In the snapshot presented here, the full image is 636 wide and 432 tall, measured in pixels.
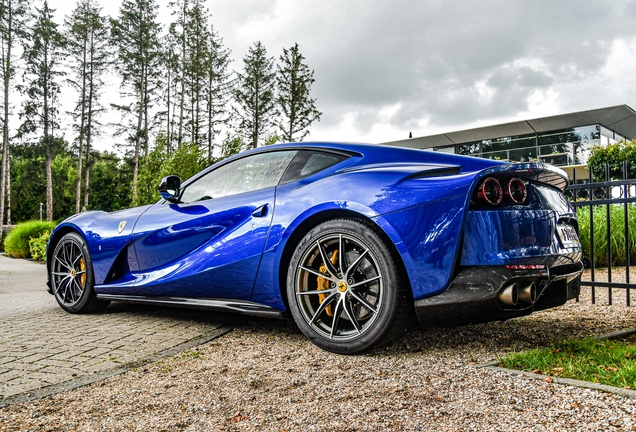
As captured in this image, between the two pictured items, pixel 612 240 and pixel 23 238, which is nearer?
pixel 612 240

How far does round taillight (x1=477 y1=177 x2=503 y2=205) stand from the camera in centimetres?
266

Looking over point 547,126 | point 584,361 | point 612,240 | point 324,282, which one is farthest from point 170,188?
point 547,126

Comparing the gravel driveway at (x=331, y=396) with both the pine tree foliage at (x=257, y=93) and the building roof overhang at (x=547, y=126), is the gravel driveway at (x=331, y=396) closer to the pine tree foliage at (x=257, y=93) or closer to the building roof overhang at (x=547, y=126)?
the building roof overhang at (x=547, y=126)

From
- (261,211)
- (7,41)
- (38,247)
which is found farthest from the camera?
(7,41)

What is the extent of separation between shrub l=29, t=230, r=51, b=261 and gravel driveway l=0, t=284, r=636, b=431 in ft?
43.8

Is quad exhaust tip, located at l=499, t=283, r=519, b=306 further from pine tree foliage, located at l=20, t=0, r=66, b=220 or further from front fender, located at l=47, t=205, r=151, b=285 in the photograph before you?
pine tree foliage, located at l=20, t=0, r=66, b=220

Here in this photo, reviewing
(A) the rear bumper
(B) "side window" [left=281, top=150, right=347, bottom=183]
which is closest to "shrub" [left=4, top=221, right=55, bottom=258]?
(B) "side window" [left=281, top=150, right=347, bottom=183]

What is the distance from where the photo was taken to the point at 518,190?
2.79 meters

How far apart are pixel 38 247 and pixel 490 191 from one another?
15234mm

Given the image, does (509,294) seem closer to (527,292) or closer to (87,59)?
(527,292)

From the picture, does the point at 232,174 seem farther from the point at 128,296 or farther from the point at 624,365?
the point at 624,365

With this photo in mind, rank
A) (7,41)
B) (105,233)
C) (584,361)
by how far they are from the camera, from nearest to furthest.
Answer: (584,361) < (105,233) < (7,41)

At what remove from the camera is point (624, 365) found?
2.58 metres

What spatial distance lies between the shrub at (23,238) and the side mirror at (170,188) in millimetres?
14503
